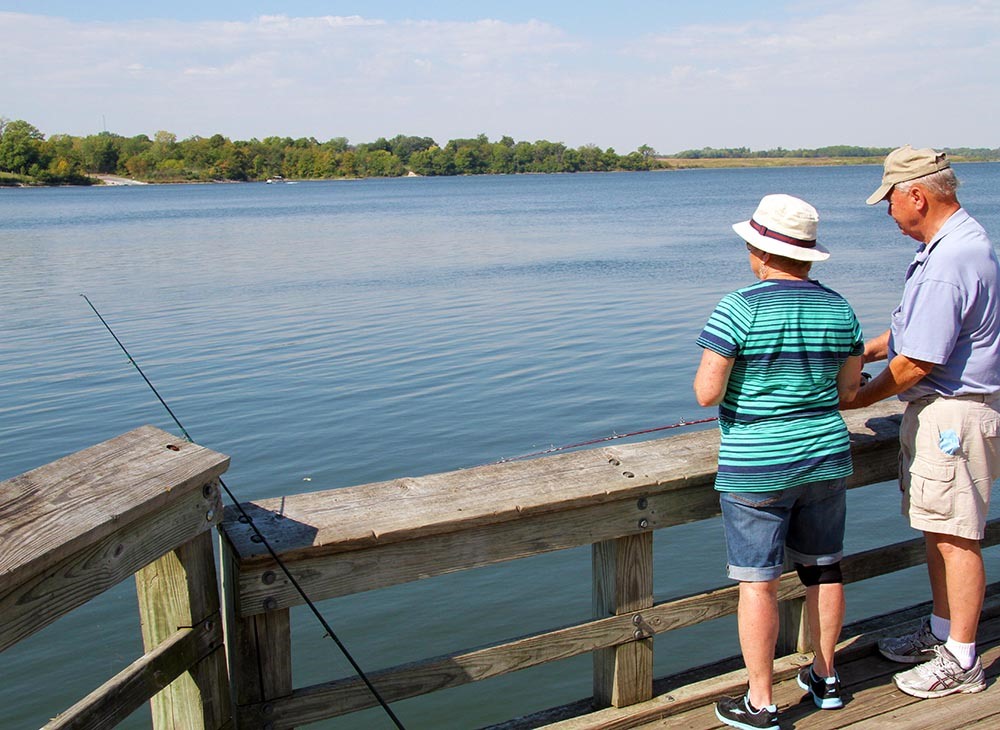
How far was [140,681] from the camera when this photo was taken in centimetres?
216

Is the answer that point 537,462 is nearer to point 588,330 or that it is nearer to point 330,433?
point 330,433

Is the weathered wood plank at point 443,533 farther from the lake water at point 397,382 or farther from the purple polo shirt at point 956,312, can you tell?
the lake water at point 397,382

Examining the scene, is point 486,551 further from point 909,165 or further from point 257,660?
point 909,165

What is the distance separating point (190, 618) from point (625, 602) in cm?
122

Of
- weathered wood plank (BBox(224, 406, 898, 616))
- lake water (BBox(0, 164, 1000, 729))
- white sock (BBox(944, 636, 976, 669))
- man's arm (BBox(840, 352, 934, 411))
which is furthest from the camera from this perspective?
lake water (BBox(0, 164, 1000, 729))

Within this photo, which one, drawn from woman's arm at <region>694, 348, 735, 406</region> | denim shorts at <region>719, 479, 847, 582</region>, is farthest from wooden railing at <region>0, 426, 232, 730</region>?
denim shorts at <region>719, 479, 847, 582</region>

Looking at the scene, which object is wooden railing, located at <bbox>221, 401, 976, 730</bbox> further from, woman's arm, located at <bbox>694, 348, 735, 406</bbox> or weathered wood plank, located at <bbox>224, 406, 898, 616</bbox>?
woman's arm, located at <bbox>694, 348, 735, 406</bbox>

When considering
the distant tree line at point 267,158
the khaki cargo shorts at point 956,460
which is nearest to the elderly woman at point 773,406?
the khaki cargo shorts at point 956,460

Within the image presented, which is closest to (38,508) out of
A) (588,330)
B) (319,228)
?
→ (588,330)

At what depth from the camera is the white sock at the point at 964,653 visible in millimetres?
3129

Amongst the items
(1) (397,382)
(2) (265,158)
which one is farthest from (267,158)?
(1) (397,382)

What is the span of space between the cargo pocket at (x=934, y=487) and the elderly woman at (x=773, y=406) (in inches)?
13.7

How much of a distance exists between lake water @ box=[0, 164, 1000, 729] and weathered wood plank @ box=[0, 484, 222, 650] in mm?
3408

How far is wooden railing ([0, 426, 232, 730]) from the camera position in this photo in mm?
1794
